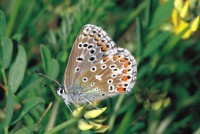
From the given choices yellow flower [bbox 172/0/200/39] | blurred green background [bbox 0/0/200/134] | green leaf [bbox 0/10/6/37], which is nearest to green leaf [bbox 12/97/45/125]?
blurred green background [bbox 0/0/200/134]

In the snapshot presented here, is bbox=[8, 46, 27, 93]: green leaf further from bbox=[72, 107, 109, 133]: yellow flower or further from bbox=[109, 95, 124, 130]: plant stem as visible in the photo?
bbox=[109, 95, 124, 130]: plant stem

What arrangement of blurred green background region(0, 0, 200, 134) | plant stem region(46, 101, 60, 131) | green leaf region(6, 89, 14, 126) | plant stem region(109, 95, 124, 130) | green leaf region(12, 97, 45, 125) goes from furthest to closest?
plant stem region(109, 95, 124, 130) < plant stem region(46, 101, 60, 131) < blurred green background region(0, 0, 200, 134) < green leaf region(12, 97, 45, 125) < green leaf region(6, 89, 14, 126)

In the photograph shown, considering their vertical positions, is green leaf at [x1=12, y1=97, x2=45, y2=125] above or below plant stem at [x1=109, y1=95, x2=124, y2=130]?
above

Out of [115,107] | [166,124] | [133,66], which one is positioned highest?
[133,66]

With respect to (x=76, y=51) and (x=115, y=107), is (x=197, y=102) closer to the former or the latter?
(x=115, y=107)

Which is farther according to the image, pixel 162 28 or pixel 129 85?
pixel 162 28

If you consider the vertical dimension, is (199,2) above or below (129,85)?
above

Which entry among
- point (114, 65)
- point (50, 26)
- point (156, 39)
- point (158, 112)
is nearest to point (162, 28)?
point (156, 39)

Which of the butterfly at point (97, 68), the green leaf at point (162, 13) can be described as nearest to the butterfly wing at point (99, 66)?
the butterfly at point (97, 68)
